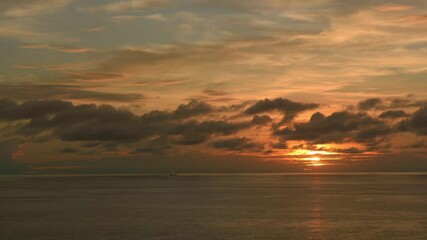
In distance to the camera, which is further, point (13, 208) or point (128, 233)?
point (13, 208)

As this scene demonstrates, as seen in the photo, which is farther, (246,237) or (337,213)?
(337,213)

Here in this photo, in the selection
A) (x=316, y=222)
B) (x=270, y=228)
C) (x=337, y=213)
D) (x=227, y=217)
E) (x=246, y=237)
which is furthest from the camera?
(x=337, y=213)

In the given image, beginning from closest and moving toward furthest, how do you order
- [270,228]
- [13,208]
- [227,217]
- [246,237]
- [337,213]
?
[246,237]
[270,228]
[227,217]
[337,213]
[13,208]

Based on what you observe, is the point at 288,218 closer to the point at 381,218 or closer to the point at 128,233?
the point at 381,218

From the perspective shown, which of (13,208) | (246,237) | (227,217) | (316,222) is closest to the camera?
(246,237)

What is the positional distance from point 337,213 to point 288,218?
9947mm

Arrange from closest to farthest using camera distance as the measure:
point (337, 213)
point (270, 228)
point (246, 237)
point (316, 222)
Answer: point (246, 237)
point (270, 228)
point (316, 222)
point (337, 213)

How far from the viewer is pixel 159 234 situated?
54.7 meters

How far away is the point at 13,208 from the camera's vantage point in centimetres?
8906

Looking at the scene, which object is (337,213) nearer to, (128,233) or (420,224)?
(420,224)

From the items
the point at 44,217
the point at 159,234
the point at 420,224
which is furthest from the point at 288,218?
the point at 44,217

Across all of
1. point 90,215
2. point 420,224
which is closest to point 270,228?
point 420,224

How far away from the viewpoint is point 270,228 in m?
60.0

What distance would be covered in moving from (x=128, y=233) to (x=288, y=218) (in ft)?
76.8
